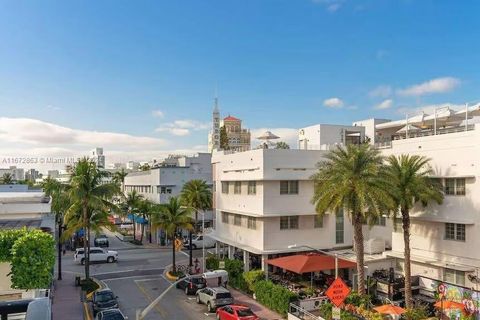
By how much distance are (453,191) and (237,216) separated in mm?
18422

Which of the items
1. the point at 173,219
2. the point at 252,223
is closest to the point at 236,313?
the point at 252,223

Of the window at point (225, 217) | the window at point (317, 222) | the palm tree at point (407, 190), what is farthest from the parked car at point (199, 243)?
the palm tree at point (407, 190)

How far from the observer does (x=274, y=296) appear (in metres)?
30.6

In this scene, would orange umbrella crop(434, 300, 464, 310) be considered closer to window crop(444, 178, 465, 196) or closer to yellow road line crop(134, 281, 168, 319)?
window crop(444, 178, 465, 196)

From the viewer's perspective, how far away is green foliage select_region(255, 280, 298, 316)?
29.2 metres

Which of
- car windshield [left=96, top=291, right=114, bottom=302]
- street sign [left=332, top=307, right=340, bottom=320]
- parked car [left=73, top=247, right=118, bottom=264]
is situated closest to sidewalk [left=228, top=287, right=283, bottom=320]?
street sign [left=332, top=307, right=340, bottom=320]

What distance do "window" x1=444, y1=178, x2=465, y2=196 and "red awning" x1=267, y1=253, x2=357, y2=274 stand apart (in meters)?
8.66

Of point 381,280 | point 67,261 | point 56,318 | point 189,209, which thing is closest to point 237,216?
point 189,209

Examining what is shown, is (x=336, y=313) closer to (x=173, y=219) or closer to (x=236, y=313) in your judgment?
(x=236, y=313)

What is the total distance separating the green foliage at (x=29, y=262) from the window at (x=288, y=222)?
62.1 feet

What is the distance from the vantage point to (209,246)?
59.2 m

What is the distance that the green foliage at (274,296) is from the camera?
29219mm

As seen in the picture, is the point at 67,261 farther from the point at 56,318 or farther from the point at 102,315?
the point at 102,315

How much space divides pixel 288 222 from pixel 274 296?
7323 millimetres
